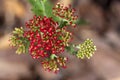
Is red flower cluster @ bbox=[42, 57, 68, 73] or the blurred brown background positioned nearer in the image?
red flower cluster @ bbox=[42, 57, 68, 73]

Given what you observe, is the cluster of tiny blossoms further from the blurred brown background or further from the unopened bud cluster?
the blurred brown background

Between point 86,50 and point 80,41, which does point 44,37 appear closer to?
point 86,50

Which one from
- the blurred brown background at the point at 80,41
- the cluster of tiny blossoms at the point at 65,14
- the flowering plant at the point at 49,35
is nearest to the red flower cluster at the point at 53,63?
the flowering plant at the point at 49,35

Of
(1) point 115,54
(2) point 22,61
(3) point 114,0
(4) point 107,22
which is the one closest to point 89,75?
(1) point 115,54

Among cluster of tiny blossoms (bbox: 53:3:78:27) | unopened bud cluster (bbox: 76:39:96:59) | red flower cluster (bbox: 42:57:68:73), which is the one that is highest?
cluster of tiny blossoms (bbox: 53:3:78:27)

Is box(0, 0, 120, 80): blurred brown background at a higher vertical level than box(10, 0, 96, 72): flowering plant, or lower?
higher

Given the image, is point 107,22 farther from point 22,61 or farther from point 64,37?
point 64,37

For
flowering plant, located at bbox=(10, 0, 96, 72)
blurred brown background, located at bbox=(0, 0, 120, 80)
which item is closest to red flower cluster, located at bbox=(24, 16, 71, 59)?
flowering plant, located at bbox=(10, 0, 96, 72)
